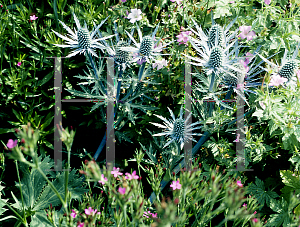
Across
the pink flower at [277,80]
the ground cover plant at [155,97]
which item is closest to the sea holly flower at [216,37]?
the ground cover plant at [155,97]

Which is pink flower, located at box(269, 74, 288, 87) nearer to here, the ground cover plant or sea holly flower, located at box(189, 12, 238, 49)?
the ground cover plant

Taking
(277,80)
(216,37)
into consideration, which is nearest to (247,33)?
(216,37)

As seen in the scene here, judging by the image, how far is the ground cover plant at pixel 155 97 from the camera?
1.62 meters

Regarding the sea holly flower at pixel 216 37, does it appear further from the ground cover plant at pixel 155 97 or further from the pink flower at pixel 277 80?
the pink flower at pixel 277 80

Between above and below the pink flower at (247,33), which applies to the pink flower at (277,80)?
below

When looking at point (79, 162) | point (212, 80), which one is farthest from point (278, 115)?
point (79, 162)

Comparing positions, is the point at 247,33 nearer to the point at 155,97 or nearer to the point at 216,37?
the point at 216,37

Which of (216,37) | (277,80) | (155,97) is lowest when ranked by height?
(155,97)

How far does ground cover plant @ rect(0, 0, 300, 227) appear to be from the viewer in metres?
1.62

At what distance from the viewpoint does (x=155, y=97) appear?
2074 mm

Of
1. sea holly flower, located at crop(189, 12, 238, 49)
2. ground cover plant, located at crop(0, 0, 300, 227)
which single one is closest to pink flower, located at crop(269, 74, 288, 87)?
ground cover plant, located at crop(0, 0, 300, 227)

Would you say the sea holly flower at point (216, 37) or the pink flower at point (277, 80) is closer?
the pink flower at point (277, 80)

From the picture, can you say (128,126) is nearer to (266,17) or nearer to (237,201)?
(266,17)

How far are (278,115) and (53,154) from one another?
157 centimetres
